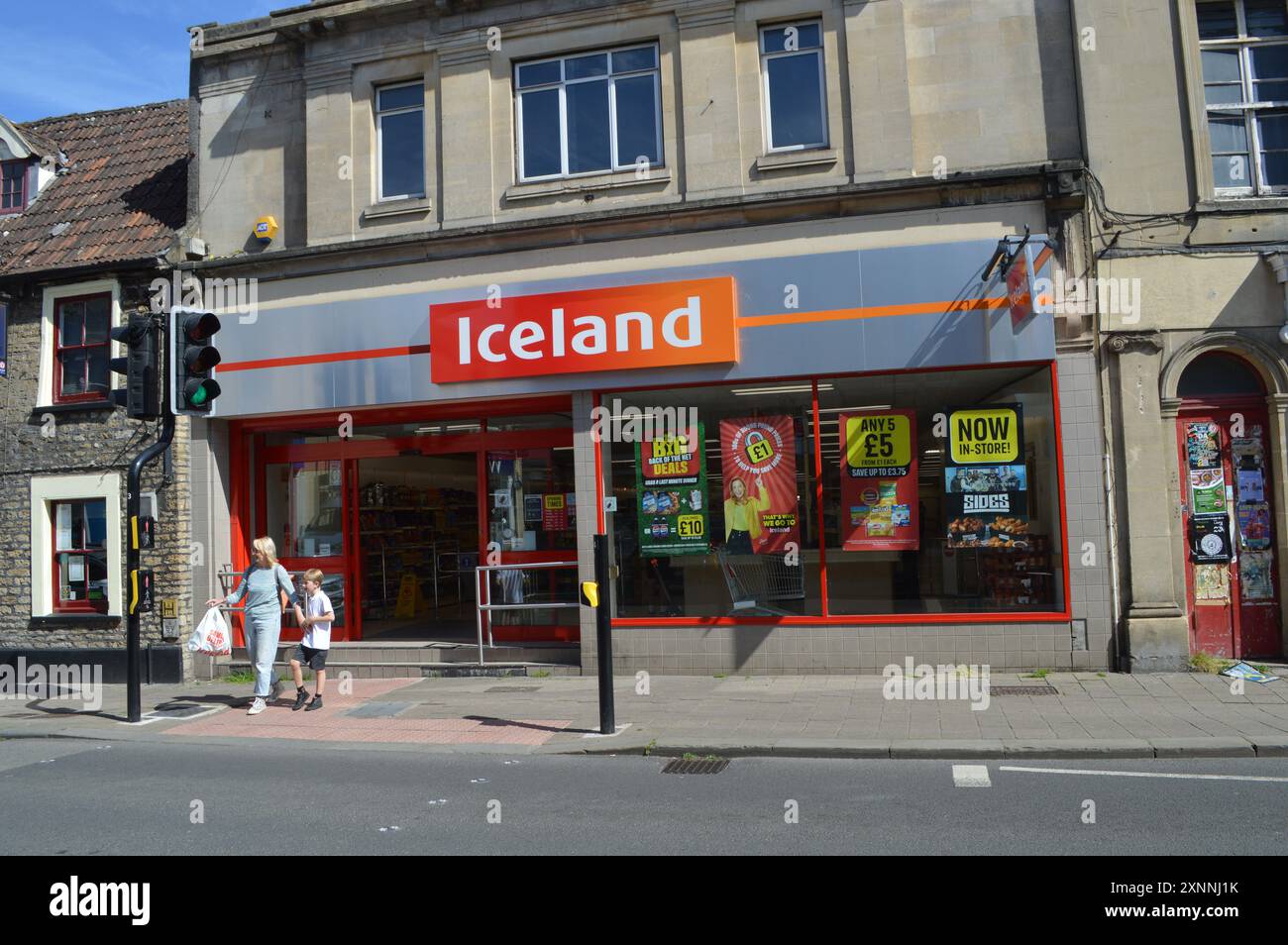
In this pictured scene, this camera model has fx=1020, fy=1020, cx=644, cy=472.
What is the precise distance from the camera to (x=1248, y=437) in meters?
11.1

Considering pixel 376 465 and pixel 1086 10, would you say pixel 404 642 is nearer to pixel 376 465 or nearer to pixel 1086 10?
pixel 376 465

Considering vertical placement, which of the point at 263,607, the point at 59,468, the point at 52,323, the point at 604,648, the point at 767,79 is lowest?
the point at 604,648

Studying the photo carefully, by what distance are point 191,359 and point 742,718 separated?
647 cm

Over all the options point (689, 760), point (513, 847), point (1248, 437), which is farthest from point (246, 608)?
point (1248, 437)

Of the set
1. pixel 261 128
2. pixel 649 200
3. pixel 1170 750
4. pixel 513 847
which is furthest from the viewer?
pixel 261 128

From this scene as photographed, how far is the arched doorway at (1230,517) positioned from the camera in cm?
1098

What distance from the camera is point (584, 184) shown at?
492 inches

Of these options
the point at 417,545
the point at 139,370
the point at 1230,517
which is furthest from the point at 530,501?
the point at 1230,517

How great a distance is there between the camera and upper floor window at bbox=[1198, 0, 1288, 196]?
11.3 m

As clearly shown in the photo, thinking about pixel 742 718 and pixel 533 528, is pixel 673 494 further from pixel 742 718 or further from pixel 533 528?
pixel 742 718

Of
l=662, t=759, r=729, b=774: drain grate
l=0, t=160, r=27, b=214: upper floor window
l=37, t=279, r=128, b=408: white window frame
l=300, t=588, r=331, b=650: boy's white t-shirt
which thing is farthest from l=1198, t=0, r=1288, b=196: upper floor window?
l=0, t=160, r=27, b=214: upper floor window

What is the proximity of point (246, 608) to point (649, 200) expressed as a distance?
21.4ft

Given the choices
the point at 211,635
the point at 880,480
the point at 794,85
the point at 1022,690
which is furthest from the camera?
the point at 794,85

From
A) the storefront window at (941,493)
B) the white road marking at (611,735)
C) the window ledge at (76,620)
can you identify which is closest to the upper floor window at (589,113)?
the storefront window at (941,493)
